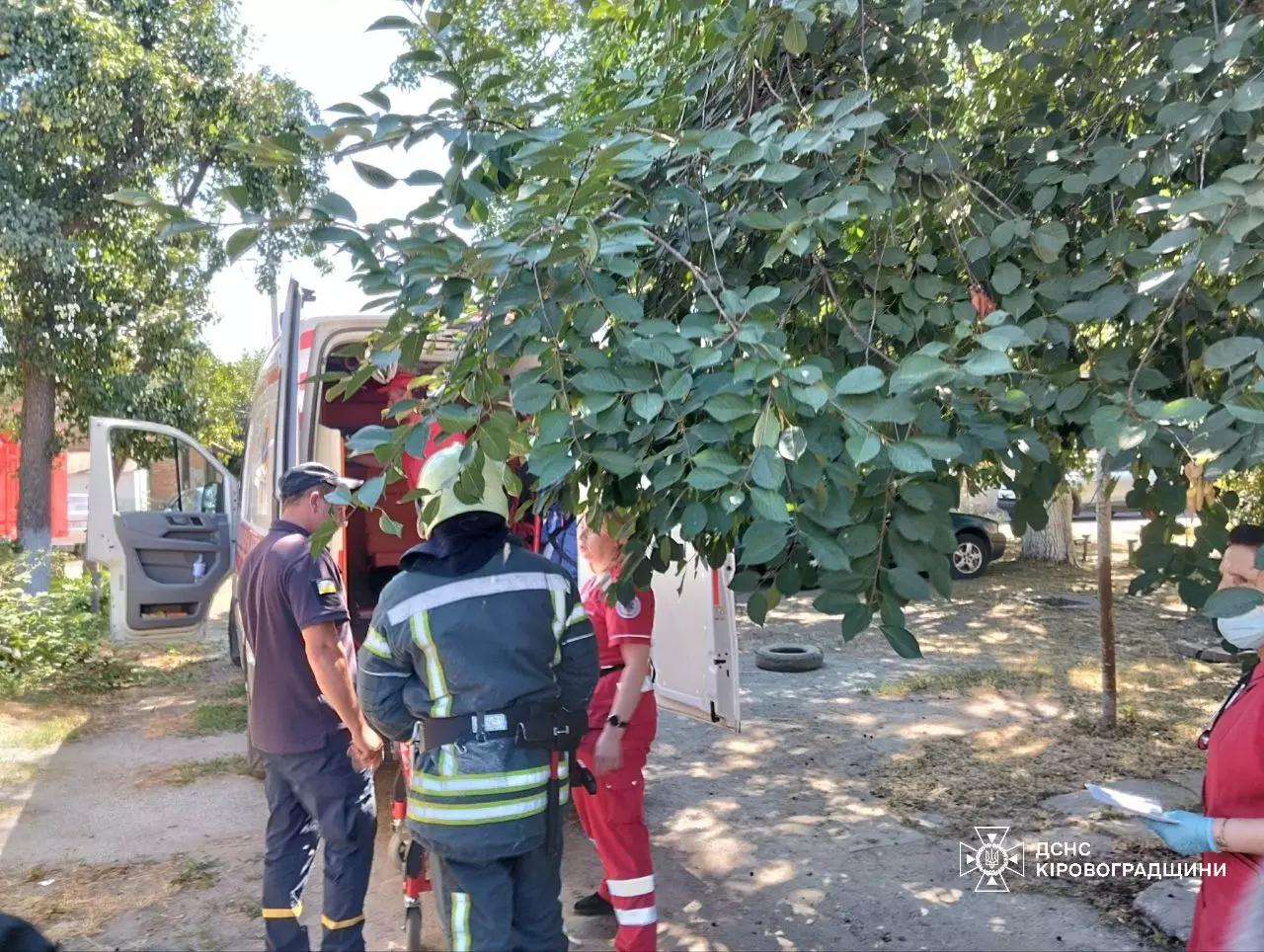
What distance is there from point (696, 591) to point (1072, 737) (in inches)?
129

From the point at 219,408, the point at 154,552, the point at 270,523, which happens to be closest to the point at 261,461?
the point at 270,523

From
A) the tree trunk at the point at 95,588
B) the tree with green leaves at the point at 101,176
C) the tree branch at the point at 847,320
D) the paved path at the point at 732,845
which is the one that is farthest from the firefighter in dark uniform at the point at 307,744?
the tree with green leaves at the point at 101,176

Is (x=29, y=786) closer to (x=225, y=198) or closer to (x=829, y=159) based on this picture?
(x=225, y=198)

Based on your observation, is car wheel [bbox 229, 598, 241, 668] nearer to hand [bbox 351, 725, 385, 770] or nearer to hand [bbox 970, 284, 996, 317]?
hand [bbox 351, 725, 385, 770]

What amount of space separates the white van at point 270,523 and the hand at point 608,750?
0.65 m

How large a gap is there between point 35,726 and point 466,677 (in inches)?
245

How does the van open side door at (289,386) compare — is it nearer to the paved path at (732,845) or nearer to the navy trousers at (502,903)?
the paved path at (732,845)

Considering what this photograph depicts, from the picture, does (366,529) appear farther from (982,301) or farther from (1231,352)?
(1231,352)

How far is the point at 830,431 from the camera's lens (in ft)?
7.76

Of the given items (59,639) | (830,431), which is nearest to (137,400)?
(59,639)

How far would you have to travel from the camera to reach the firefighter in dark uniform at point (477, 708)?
2.79 m

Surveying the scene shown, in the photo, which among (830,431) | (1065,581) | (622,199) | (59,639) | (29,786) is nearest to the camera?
Answer: (830,431)

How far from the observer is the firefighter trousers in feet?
9.14

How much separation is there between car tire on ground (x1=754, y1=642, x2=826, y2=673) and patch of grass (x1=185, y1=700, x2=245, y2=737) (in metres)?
4.27
